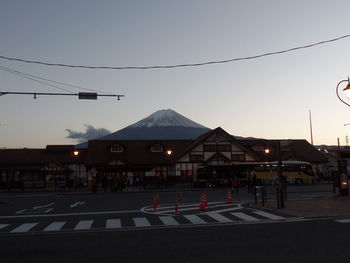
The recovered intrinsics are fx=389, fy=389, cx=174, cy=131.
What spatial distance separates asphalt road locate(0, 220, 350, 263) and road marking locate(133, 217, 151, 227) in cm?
155

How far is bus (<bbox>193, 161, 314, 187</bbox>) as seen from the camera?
4889 centimetres

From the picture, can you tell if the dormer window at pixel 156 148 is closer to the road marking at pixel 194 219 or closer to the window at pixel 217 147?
the window at pixel 217 147

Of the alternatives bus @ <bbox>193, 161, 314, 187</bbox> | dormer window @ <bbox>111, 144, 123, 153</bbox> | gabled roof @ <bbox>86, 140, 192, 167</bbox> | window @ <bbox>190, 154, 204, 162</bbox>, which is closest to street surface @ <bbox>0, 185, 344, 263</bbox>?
bus @ <bbox>193, 161, 314, 187</bbox>

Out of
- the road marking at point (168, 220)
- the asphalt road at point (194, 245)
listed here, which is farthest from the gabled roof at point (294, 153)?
the asphalt road at point (194, 245)

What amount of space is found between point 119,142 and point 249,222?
47.2 m

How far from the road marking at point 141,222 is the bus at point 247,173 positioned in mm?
32605

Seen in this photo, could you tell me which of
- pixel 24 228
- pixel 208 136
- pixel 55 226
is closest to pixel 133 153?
pixel 208 136

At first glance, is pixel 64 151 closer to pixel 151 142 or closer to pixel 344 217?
pixel 151 142

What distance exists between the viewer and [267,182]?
49.7 m

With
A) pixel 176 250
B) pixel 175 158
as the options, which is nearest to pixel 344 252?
pixel 176 250

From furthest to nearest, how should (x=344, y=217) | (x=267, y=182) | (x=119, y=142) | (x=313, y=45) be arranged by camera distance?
(x=119, y=142) < (x=267, y=182) < (x=313, y=45) < (x=344, y=217)

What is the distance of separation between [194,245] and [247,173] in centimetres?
4107

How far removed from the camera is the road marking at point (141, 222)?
13.6m

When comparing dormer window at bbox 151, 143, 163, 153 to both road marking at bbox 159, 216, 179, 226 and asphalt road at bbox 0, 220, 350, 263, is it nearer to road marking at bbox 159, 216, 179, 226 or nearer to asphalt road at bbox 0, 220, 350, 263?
road marking at bbox 159, 216, 179, 226
